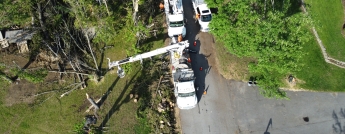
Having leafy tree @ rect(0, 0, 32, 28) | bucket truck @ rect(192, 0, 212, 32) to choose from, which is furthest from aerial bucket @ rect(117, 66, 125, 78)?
leafy tree @ rect(0, 0, 32, 28)

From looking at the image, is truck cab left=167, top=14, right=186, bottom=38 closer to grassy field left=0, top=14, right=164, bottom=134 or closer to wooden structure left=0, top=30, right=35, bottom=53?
grassy field left=0, top=14, right=164, bottom=134

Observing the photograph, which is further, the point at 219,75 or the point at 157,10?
the point at 157,10

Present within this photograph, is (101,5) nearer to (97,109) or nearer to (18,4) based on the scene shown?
(18,4)

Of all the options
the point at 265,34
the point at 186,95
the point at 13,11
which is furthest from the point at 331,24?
the point at 13,11

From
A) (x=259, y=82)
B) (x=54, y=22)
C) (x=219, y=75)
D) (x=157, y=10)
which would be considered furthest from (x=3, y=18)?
(x=259, y=82)

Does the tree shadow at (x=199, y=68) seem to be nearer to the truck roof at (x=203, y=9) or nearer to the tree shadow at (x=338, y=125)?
the truck roof at (x=203, y=9)

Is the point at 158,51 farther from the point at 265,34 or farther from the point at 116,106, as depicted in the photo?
the point at 265,34
